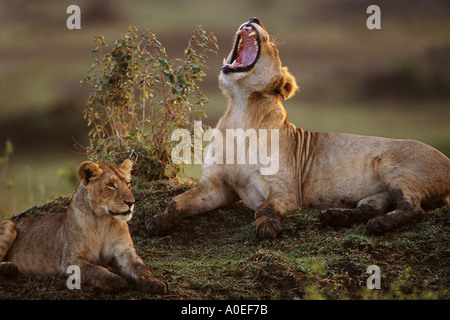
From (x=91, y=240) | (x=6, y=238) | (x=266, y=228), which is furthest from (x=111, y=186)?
(x=266, y=228)

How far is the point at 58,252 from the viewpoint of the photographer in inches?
181

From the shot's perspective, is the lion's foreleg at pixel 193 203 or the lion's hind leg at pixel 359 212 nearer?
the lion's hind leg at pixel 359 212

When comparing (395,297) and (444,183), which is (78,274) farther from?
(444,183)

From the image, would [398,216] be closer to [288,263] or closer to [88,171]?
[288,263]

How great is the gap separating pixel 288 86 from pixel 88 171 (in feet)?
9.46

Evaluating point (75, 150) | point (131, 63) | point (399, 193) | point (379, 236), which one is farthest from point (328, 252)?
point (75, 150)

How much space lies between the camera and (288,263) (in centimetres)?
→ 458

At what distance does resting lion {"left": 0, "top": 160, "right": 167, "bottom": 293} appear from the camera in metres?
4.18

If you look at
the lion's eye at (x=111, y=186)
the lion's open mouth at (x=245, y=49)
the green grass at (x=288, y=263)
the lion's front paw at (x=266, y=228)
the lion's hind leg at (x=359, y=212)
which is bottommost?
the green grass at (x=288, y=263)

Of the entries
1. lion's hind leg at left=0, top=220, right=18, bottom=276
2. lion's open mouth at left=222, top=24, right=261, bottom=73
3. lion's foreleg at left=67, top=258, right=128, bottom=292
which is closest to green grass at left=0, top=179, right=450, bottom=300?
lion's foreleg at left=67, top=258, right=128, bottom=292

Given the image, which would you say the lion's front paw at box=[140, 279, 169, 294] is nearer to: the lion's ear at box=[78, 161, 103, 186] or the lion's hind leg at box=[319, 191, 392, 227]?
the lion's ear at box=[78, 161, 103, 186]

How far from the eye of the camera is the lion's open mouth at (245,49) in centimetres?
638

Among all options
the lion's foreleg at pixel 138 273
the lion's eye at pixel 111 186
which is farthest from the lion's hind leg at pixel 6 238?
the lion's eye at pixel 111 186

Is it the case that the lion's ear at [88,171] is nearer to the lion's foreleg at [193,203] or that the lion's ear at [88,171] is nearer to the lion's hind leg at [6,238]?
the lion's hind leg at [6,238]
